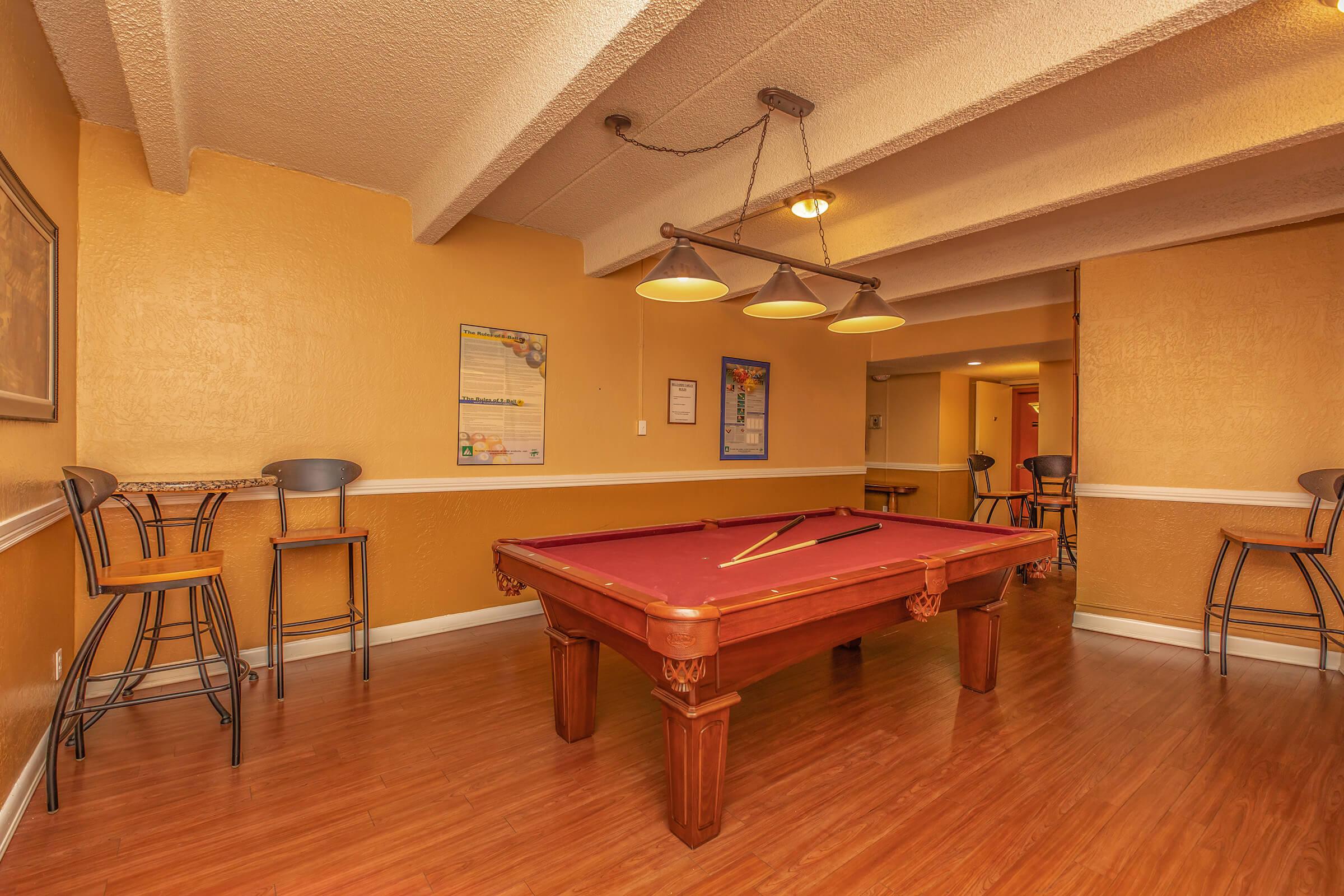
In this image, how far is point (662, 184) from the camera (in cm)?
341

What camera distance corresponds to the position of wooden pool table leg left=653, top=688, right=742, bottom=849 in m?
1.75

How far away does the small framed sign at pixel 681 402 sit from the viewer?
4.87m

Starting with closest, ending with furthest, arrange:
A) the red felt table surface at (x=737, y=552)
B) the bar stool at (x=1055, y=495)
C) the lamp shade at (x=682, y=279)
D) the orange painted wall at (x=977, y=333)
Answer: the red felt table surface at (x=737, y=552) → the lamp shade at (x=682, y=279) → the bar stool at (x=1055, y=495) → the orange painted wall at (x=977, y=333)

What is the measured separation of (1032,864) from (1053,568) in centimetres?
491

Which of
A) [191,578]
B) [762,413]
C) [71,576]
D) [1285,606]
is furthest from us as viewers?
[762,413]

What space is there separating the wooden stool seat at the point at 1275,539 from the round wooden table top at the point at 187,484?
4904 mm

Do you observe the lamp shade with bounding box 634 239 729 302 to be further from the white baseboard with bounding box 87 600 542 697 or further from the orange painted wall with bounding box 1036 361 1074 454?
the orange painted wall with bounding box 1036 361 1074 454

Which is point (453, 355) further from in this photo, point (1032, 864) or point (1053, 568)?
point (1053, 568)

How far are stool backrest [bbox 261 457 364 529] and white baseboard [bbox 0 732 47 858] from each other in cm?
123

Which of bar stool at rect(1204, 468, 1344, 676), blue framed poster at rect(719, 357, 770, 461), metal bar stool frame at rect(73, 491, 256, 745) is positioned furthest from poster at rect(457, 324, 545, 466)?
bar stool at rect(1204, 468, 1344, 676)

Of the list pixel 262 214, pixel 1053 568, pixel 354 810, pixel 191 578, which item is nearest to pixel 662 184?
pixel 262 214

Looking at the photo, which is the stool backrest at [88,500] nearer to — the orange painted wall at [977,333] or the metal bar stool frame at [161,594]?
the metal bar stool frame at [161,594]

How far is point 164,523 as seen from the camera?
8.85ft

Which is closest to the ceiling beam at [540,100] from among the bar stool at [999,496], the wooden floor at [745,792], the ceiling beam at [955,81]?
the ceiling beam at [955,81]
